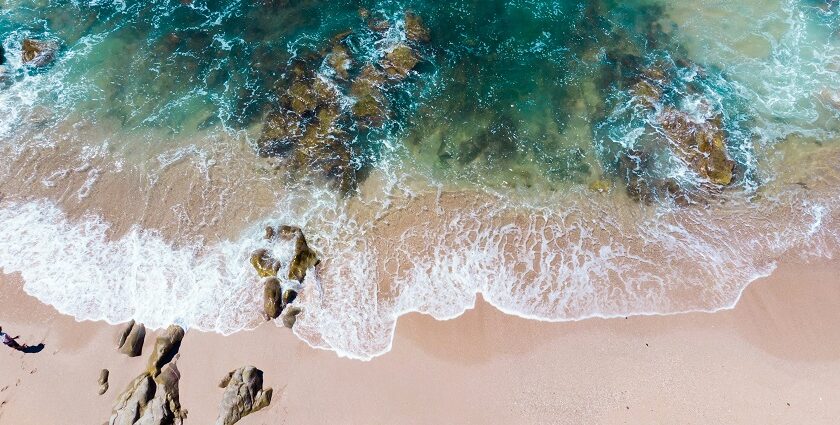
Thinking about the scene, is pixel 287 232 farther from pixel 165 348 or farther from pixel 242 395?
pixel 242 395

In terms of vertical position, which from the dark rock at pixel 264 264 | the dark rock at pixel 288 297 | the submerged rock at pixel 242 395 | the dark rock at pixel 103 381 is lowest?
the dark rock at pixel 103 381

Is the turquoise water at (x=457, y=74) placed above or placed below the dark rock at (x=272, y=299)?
above

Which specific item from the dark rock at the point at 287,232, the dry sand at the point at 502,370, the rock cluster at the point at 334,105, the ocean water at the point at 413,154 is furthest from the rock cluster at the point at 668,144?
the dark rock at the point at 287,232

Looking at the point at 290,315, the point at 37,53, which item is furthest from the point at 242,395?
the point at 37,53

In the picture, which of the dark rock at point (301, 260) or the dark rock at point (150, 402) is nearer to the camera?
the dark rock at point (150, 402)

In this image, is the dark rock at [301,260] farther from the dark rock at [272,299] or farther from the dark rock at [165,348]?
the dark rock at [165,348]

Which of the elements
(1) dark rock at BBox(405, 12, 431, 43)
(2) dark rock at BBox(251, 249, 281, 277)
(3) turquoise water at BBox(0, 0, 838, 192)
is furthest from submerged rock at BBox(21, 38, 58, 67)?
(1) dark rock at BBox(405, 12, 431, 43)
